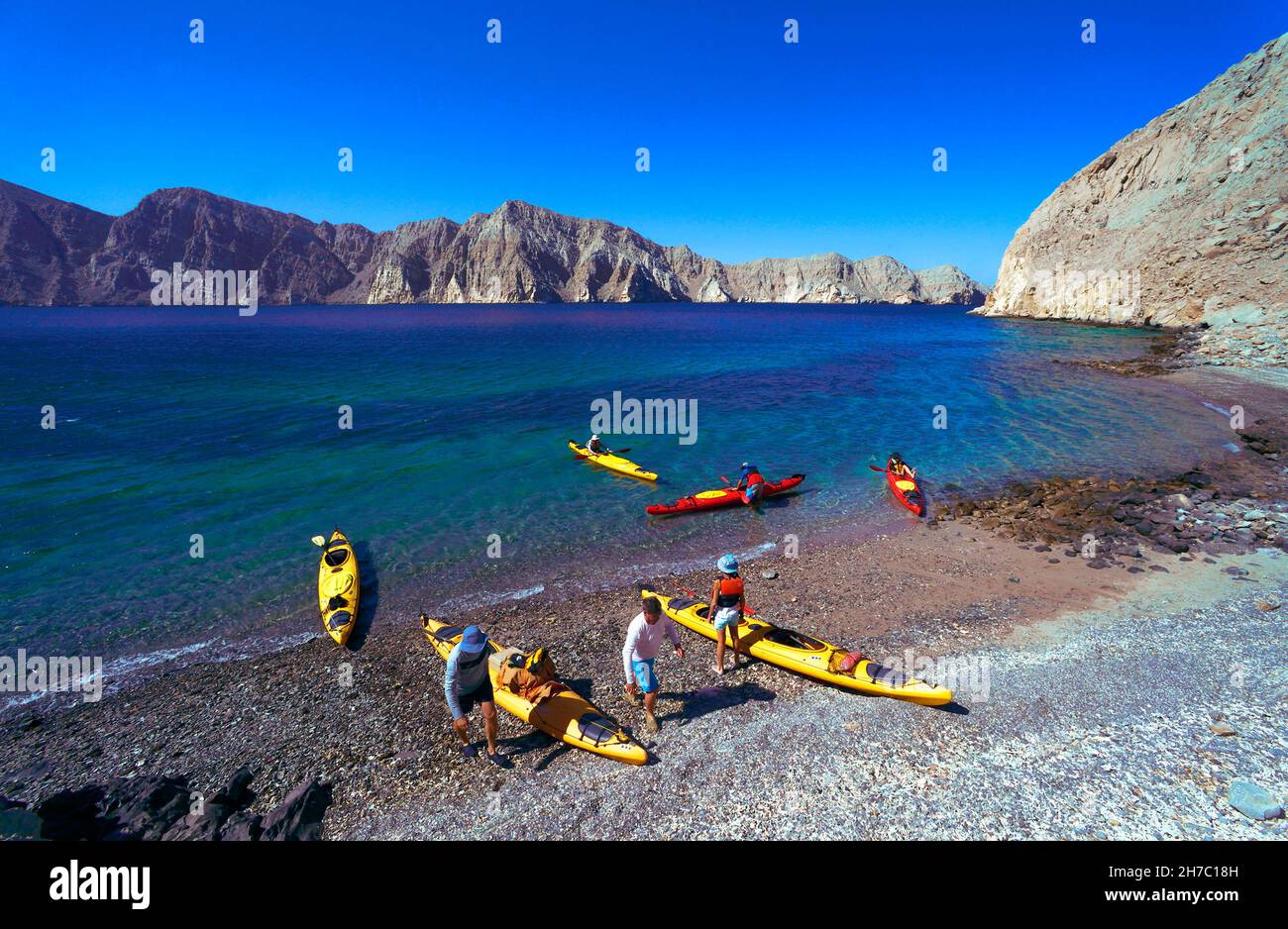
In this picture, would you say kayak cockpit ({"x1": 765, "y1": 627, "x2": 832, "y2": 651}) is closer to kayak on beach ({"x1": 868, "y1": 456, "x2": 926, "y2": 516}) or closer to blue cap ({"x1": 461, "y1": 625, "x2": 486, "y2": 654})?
blue cap ({"x1": 461, "y1": 625, "x2": 486, "y2": 654})

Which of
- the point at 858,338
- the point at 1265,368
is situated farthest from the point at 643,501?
the point at 858,338

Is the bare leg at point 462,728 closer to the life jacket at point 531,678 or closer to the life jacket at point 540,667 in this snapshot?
the life jacket at point 531,678

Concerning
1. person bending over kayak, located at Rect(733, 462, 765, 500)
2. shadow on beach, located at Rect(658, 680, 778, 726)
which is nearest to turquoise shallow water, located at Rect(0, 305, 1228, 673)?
person bending over kayak, located at Rect(733, 462, 765, 500)

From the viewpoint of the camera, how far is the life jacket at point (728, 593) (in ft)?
34.9

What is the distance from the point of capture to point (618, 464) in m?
24.6

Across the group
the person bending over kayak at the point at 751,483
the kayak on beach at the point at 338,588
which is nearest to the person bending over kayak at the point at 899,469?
the person bending over kayak at the point at 751,483

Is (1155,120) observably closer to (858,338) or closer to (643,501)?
(858,338)

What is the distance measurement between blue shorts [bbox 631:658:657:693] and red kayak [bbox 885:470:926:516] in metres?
14.4

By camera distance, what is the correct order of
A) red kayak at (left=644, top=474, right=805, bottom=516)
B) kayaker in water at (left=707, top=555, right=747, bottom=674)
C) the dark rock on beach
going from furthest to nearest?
red kayak at (left=644, top=474, right=805, bottom=516) → kayaker in water at (left=707, top=555, right=747, bottom=674) → the dark rock on beach

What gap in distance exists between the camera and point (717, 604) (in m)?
10.8

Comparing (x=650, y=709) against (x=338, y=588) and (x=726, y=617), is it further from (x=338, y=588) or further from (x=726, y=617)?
(x=338, y=588)

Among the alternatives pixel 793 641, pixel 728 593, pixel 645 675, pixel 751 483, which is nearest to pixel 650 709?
pixel 645 675

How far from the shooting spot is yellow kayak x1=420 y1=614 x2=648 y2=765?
866 cm

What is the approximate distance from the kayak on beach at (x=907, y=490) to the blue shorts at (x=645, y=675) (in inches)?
566
